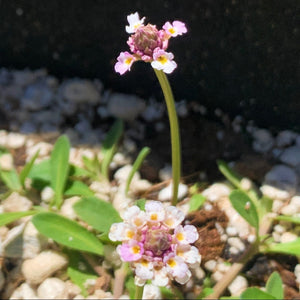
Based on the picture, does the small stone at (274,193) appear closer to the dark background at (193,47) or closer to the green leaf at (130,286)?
the dark background at (193,47)

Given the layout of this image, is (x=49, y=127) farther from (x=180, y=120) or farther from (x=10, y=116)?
(x=180, y=120)

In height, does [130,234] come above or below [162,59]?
below

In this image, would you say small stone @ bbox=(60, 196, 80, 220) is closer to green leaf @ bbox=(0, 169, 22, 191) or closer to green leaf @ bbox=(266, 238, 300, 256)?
green leaf @ bbox=(0, 169, 22, 191)

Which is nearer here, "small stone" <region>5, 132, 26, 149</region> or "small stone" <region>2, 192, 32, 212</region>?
"small stone" <region>2, 192, 32, 212</region>

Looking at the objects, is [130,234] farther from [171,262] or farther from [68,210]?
[68,210]

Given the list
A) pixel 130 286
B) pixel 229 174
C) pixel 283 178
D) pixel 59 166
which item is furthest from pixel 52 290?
pixel 283 178

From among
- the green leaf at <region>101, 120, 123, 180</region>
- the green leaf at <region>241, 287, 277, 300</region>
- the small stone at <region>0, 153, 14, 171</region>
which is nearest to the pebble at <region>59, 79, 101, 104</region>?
the green leaf at <region>101, 120, 123, 180</region>

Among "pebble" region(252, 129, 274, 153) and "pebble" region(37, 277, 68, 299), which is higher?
"pebble" region(252, 129, 274, 153)
